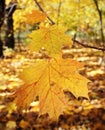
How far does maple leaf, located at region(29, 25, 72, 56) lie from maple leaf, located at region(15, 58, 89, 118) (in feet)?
0.18

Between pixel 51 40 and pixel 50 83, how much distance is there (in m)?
0.17

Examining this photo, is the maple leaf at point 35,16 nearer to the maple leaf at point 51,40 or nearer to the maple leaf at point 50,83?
the maple leaf at point 51,40

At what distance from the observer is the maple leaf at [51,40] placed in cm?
111

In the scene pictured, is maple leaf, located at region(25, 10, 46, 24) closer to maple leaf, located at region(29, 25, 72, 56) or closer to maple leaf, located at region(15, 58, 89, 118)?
maple leaf, located at region(29, 25, 72, 56)

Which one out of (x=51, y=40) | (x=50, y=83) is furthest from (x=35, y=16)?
(x=50, y=83)

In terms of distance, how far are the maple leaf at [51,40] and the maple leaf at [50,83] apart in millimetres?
56

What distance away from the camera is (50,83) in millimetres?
1133

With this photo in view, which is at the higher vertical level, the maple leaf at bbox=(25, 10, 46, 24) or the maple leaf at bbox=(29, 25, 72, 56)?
the maple leaf at bbox=(25, 10, 46, 24)

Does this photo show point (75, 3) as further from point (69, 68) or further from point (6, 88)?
point (69, 68)

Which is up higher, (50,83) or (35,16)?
(35,16)

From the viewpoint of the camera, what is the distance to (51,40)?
113cm

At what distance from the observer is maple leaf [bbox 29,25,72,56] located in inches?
43.8

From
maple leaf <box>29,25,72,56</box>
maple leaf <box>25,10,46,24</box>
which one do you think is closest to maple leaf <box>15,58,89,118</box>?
maple leaf <box>29,25,72,56</box>

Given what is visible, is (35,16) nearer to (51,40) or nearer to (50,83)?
(51,40)
